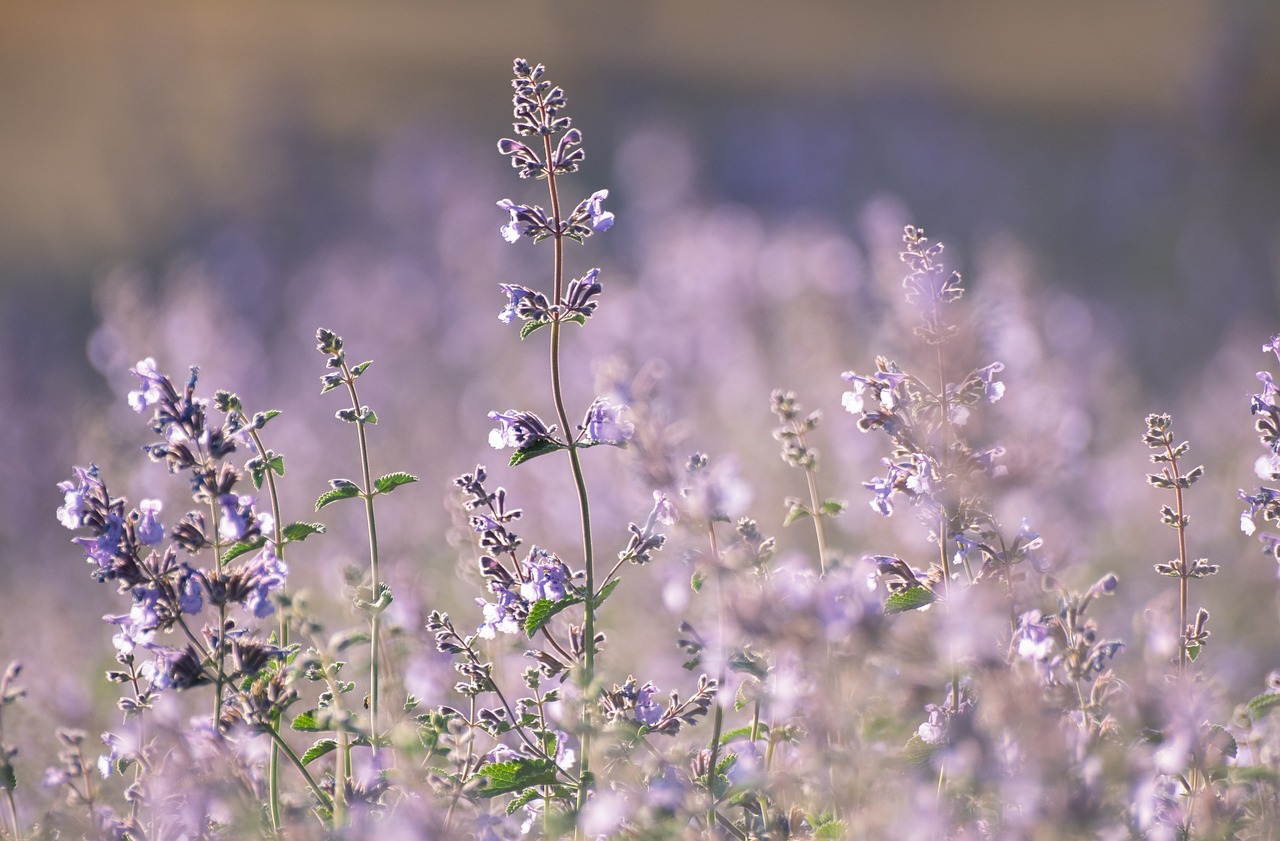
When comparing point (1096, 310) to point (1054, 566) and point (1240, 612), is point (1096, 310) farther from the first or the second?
point (1054, 566)

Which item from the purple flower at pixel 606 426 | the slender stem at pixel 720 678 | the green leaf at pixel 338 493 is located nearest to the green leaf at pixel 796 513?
the slender stem at pixel 720 678

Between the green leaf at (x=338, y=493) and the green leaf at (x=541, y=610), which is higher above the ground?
the green leaf at (x=338, y=493)

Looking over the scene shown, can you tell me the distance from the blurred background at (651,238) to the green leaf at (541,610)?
0.25m

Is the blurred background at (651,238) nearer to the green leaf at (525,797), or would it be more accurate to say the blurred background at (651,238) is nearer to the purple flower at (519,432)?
the purple flower at (519,432)

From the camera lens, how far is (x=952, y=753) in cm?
202

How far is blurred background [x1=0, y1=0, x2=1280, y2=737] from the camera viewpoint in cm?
623

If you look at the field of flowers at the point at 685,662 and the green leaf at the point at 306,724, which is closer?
the field of flowers at the point at 685,662

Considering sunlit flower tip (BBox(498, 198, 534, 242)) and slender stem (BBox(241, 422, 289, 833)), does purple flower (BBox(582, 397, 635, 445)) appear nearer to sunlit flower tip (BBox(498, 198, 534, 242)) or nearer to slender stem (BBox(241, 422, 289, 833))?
sunlit flower tip (BBox(498, 198, 534, 242))

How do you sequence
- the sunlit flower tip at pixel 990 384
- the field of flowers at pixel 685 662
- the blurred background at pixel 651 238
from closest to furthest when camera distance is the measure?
the field of flowers at pixel 685 662 → the sunlit flower tip at pixel 990 384 → the blurred background at pixel 651 238

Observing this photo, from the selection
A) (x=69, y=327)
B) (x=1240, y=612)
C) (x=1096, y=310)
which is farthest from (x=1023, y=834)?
(x=69, y=327)

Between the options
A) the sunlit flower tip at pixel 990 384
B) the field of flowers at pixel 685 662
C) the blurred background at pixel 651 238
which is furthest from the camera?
the blurred background at pixel 651 238

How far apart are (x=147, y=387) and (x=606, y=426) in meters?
0.89

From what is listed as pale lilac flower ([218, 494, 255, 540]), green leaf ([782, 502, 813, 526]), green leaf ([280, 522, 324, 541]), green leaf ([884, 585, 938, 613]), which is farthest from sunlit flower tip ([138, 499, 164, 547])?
green leaf ([884, 585, 938, 613])

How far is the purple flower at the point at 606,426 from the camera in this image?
7.79 ft
